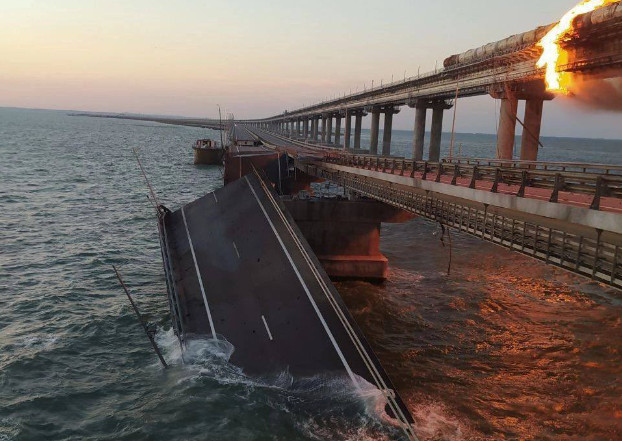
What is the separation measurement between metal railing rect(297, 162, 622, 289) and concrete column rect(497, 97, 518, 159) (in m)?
18.5

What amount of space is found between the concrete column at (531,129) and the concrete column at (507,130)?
102 centimetres

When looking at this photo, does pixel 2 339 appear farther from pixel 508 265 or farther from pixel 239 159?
pixel 239 159

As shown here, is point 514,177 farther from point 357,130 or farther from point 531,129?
point 357,130

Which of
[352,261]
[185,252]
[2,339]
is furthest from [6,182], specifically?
[352,261]

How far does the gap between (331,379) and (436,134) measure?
5615cm

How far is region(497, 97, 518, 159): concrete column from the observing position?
43.4 meters

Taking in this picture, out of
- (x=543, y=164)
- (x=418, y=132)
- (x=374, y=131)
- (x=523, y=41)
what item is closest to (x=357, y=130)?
(x=374, y=131)

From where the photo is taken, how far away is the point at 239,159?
6794 cm

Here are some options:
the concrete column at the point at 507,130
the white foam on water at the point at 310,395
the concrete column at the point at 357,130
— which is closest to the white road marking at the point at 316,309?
the white foam on water at the point at 310,395

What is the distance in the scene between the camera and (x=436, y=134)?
68.9 metres

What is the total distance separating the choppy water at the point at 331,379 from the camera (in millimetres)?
17641

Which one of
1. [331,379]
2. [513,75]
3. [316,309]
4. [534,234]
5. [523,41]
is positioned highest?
[523,41]

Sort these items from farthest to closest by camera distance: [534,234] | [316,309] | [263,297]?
[263,297]
[316,309]
[534,234]

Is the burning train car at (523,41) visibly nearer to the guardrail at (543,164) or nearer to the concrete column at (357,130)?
the guardrail at (543,164)
